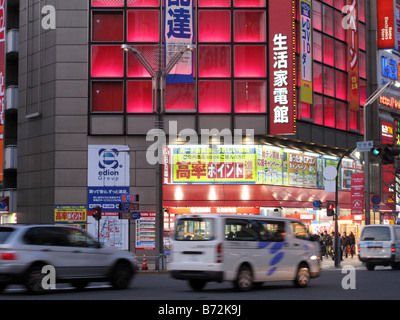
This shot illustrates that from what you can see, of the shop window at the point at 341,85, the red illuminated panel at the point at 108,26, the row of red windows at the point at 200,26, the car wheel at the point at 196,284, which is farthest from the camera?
the shop window at the point at 341,85

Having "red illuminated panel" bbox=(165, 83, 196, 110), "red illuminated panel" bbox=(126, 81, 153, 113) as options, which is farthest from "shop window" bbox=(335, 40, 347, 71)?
"red illuminated panel" bbox=(126, 81, 153, 113)

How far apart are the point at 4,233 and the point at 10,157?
30.7m

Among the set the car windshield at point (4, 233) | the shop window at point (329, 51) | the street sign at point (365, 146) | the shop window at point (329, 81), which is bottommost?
the car windshield at point (4, 233)

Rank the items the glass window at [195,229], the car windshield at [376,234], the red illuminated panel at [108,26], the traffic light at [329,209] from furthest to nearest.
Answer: the red illuminated panel at [108,26] < the traffic light at [329,209] < the car windshield at [376,234] < the glass window at [195,229]

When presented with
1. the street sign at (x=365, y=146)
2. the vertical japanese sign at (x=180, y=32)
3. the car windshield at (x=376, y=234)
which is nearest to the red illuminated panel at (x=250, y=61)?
the vertical japanese sign at (x=180, y=32)

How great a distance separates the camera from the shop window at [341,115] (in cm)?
5078

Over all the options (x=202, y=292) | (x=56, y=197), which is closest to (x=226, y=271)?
(x=202, y=292)

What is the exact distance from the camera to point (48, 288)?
18984 mm

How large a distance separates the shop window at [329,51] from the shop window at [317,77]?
1.32m

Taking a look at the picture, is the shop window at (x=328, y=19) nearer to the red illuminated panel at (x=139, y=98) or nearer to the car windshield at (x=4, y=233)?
the red illuminated panel at (x=139, y=98)

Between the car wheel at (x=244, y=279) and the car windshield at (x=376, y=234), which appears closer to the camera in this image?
the car wheel at (x=244, y=279)

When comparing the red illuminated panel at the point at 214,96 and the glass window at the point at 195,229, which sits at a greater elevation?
the red illuminated panel at the point at 214,96

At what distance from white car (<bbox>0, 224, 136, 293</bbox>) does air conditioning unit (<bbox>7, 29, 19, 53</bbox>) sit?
101ft
